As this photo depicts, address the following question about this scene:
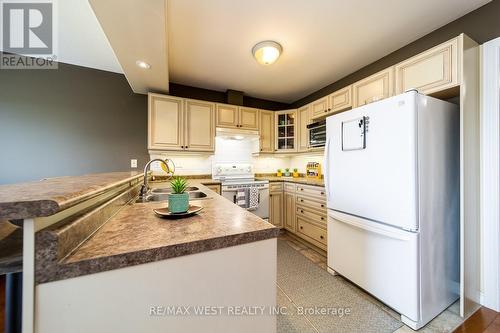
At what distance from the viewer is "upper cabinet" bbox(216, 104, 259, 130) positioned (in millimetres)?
3182

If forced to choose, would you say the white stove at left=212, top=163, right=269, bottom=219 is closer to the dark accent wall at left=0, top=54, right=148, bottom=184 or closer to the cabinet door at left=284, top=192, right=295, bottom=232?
the cabinet door at left=284, top=192, right=295, bottom=232

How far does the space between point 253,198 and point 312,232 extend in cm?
96

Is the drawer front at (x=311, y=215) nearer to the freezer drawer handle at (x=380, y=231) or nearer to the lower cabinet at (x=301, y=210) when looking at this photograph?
the lower cabinet at (x=301, y=210)

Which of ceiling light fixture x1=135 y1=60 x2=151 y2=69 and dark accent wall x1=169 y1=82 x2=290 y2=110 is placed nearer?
ceiling light fixture x1=135 y1=60 x2=151 y2=69

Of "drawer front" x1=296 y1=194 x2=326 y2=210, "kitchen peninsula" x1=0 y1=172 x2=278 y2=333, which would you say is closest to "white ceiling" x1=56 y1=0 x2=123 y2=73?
"kitchen peninsula" x1=0 y1=172 x2=278 y2=333

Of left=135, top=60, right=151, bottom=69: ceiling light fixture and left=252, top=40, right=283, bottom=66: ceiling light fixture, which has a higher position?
left=252, top=40, right=283, bottom=66: ceiling light fixture

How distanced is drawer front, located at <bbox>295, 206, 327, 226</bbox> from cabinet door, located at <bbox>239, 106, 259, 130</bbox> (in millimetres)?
1583

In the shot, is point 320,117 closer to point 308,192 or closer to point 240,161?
point 308,192

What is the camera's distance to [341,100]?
2.56 m

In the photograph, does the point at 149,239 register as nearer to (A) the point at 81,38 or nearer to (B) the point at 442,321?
(B) the point at 442,321

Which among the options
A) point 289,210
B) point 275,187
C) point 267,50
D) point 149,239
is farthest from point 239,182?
point 149,239

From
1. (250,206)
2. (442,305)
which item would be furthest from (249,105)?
(442,305)

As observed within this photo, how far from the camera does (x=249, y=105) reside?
12.2 ft

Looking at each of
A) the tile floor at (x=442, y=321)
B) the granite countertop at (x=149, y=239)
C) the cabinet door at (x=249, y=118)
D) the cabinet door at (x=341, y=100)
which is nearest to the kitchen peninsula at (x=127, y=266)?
the granite countertop at (x=149, y=239)
